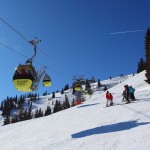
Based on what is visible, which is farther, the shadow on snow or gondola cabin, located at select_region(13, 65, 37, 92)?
gondola cabin, located at select_region(13, 65, 37, 92)

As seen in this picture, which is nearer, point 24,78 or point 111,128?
point 111,128

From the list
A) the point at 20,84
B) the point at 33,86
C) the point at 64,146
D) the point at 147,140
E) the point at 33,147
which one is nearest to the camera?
the point at 147,140

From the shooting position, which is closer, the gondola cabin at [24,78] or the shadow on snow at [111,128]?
the shadow on snow at [111,128]

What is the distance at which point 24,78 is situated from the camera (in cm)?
1752

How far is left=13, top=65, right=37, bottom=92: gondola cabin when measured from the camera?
1742 cm

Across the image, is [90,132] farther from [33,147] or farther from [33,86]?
[33,86]

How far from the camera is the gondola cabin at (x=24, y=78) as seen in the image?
17.4 metres

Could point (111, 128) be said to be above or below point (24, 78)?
below

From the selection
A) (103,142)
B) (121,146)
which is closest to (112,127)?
(103,142)

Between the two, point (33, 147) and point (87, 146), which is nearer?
point (87, 146)

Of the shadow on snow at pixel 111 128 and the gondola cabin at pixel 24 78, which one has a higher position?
the gondola cabin at pixel 24 78

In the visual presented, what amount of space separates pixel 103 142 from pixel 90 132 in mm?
3214

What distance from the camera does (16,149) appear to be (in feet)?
55.3

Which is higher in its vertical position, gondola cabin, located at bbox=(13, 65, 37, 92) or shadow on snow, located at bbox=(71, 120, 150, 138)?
gondola cabin, located at bbox=(13, 65, 37, 92)
